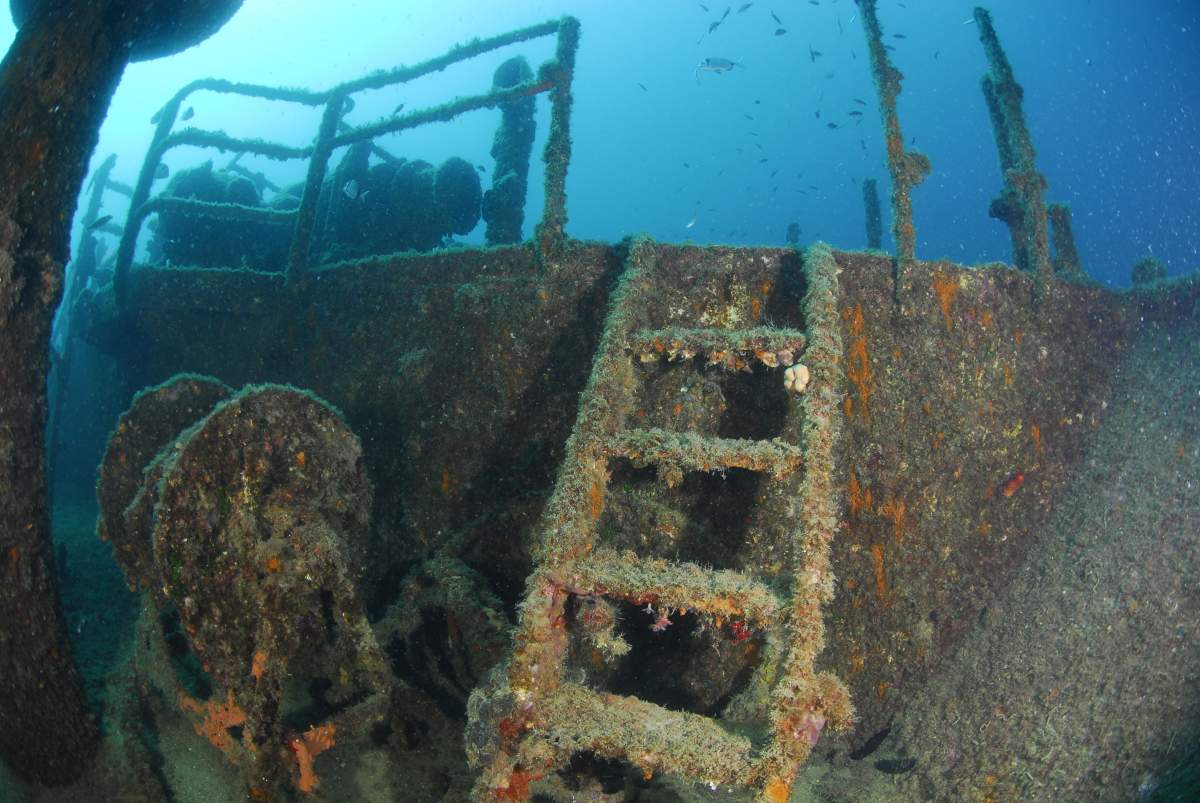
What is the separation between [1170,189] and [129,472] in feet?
571

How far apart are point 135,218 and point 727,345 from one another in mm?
7004

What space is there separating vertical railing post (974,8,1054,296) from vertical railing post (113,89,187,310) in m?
7.97

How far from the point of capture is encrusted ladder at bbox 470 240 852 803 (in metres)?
2.07

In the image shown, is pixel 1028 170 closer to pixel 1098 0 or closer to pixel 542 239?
pixel 542 239

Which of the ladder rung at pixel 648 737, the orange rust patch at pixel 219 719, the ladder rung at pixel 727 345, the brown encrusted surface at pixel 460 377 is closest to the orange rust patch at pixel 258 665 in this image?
the orange rust patch at pixel 219 719

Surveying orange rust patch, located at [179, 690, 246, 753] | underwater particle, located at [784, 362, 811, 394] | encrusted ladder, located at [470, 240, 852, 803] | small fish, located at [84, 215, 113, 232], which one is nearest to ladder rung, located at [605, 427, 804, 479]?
encrusted ladder, located at [470, 240, 852, 803]

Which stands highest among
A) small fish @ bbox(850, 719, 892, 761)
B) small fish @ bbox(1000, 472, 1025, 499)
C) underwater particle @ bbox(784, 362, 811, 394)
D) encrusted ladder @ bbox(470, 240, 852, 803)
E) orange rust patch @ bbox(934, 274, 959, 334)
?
orange rust patch @ bbox(934, 274, 959, 334)

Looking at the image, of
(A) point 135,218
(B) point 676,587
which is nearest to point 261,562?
(B) point 676,587

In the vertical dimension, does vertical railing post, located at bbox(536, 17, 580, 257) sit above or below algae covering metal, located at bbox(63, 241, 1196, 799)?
above

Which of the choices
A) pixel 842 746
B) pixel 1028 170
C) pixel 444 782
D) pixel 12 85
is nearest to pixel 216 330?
pixel 12 85

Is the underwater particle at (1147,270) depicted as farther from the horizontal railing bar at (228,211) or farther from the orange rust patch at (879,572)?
the horizontal railing bar at (228,211)

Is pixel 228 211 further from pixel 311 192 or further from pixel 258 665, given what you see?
pixel 258 665

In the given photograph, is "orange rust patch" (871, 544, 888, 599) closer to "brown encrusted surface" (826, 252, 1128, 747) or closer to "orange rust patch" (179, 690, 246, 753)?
"brown encrusted surface" (826, 252, 1128, 747)

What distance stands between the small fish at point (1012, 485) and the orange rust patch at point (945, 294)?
995 millimetres
